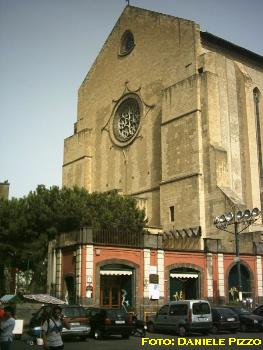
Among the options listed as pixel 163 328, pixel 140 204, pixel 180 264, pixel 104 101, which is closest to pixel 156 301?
pixel 180 264

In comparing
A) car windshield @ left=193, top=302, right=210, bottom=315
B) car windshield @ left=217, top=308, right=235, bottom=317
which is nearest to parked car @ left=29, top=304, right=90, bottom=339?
car windshield @ left=193, top=302, right=210, bottom=315

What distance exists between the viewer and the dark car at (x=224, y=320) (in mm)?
19828

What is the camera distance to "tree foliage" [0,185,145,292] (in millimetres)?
32438

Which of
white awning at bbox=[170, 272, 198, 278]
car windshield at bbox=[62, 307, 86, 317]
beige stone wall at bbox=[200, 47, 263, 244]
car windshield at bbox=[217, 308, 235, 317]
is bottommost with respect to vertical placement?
car windshield at bbox=[217, 308, 235, 317]

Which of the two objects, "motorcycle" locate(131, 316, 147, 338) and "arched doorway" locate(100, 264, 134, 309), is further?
"arched doorway" locate(100, 264, 134, 309)

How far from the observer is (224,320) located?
1989 cm

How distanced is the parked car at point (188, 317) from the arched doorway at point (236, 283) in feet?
32.9

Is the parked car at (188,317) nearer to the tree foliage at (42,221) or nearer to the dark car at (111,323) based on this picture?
the dark car at (111,323)

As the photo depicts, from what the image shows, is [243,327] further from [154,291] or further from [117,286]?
[117,286]

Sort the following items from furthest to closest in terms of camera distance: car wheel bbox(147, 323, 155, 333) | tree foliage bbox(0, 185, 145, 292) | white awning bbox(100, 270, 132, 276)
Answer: tree foliage bbox(0, 185, 145, 292) → white awning bbox(100, 270, 132, 276) → car wheel bbox(147, 323, 155, 333)

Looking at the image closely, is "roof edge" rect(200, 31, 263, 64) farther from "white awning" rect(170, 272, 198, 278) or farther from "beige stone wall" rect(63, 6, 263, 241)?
"white awning" rect(170, 272, 198, 278)

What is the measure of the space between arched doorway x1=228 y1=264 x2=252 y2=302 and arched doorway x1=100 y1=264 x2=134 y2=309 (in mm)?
6650

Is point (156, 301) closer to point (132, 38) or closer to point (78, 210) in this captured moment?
point (78, 210)

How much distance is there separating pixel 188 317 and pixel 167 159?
75.4 ft
